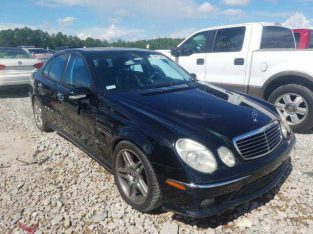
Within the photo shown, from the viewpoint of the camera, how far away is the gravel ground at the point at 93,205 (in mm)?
2943

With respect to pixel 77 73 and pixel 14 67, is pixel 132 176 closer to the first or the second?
pixel 77 73

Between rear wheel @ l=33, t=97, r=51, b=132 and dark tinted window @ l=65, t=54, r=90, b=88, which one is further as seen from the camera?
rear wheel @ l=33, t=97, r=51, b=132

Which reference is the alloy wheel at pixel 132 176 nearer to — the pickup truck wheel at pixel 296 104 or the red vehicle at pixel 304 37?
the pickup truck wheel at pixel 296 104

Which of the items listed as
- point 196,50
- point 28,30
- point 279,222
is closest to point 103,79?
point 279,222

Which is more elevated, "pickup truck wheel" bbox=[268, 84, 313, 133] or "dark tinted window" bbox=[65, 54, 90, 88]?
"dark tinted window" bbox=[65, 54, 90, 88]

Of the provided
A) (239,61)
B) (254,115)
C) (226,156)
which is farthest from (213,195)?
(239,61)

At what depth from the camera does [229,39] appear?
6.43 meters

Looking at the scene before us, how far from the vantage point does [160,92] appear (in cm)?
363

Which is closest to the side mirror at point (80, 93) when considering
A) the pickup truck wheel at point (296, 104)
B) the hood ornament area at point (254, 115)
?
the hood ornament area at point (254, 115)

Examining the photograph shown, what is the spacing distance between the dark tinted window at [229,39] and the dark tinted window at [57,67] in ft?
11.2

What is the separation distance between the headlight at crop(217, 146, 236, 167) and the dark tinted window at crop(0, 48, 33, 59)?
29.2 feet

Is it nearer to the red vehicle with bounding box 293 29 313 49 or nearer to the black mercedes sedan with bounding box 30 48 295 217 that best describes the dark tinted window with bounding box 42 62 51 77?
the black mercedes sedan with bounding box 30 48 295 217

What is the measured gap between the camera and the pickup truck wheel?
5.12 m

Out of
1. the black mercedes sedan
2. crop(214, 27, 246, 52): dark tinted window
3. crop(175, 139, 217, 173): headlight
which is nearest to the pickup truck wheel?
crop(214, 27, 246, 52): dark tinted window
